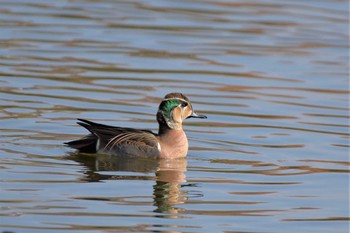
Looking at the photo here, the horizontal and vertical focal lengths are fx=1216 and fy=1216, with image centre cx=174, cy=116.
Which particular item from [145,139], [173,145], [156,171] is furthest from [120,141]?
[156,171]

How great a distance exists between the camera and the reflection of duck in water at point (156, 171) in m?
11.4

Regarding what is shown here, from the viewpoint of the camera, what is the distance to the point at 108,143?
13.3m

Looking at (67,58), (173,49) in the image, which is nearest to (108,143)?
(67,58)

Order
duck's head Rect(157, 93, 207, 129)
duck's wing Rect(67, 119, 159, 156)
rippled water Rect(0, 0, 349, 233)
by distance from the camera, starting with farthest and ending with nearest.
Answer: duck's head Rect(157, 93, 207, 129), duck's wing Rect(67, 119, 159, 156), rippled water Rect(0, 0, 349, 233)

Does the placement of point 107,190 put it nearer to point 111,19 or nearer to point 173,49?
point 173,49

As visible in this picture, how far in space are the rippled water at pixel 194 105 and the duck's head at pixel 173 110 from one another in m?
0.49

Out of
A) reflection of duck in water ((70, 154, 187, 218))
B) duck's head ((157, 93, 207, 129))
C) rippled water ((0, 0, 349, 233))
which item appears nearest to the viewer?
rippled water ((0, 0, 349, 233))

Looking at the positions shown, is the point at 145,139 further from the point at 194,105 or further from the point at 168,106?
the point at 194,105

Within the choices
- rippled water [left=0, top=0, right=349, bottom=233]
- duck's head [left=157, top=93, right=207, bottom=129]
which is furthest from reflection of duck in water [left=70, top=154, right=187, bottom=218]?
duck's head [left=157, top=93, right=207, bottom=129]

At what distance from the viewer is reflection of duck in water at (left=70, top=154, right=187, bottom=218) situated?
1145cm

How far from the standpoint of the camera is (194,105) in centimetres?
1662

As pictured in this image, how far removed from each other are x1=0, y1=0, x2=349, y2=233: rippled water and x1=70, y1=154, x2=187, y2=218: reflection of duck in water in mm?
21

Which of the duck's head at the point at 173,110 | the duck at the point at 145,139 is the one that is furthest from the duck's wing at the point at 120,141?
the duck's head at the point at 173,110

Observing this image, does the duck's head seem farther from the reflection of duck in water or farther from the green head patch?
the reflection of duck in water
